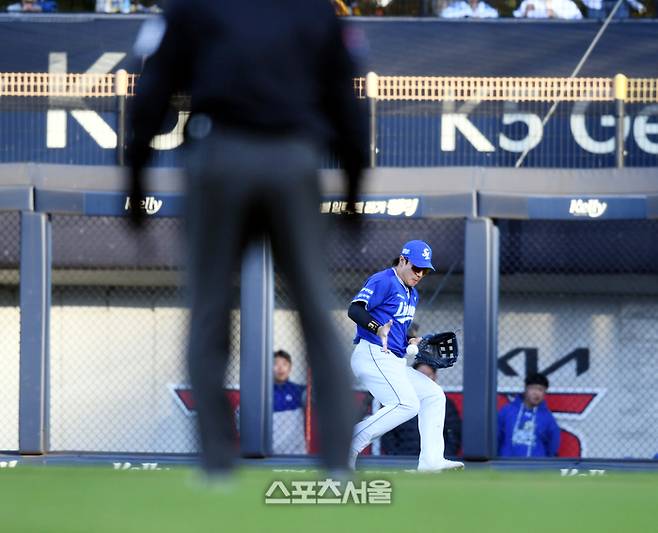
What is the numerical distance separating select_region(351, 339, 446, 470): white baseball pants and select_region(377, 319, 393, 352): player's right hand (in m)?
0.06

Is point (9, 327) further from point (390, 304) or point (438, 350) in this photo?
point (390, 304)

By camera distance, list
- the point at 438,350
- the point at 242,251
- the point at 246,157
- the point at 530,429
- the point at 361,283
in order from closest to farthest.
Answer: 1. the point at 246,157
2. the point at 242,251
3. the point at 438,350
4. the point at 530,429
5. the point at 361,283

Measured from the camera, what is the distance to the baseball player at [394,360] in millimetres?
10273

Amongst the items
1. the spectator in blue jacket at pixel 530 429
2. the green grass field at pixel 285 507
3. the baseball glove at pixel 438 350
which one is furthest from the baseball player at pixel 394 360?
the green grass field at pixel 285 507

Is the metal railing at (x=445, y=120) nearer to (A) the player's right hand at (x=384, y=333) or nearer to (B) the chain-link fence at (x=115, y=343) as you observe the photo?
(B) the chain-link fence at (x=115, y=343)

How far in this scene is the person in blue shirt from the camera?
15.1 meters

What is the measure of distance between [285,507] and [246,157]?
1.03 m

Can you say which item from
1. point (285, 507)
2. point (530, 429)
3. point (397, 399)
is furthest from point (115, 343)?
point (285, 507)

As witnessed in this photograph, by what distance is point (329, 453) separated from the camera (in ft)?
13.0

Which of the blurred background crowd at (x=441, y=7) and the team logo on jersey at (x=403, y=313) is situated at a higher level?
the blurred background crowd at (x=441, y=7)

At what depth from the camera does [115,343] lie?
16578 mm

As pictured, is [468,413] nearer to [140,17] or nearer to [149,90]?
[140,17]

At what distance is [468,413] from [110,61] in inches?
230

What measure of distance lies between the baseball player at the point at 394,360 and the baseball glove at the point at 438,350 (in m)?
0.62
